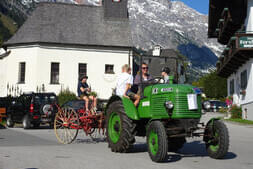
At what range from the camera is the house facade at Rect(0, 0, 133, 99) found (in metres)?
37.7

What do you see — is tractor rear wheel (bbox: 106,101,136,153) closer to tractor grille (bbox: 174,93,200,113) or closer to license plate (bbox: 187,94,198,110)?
tractor grille (bbox: 174,93,200,113)

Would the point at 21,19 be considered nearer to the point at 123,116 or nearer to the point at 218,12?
the point at 218,12

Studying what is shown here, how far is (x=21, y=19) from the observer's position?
641ft

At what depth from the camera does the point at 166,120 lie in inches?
321

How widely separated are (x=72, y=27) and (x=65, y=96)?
29.0ft

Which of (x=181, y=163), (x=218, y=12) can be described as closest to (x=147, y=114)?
(x=181, y=163)

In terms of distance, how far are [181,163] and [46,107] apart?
13282mm

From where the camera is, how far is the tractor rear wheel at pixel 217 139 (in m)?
7.75

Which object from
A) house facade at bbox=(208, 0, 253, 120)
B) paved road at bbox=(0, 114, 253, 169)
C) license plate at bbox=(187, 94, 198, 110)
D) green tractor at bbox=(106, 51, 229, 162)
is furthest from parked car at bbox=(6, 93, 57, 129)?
house facade at bbox=(208, 0, 253, 120)

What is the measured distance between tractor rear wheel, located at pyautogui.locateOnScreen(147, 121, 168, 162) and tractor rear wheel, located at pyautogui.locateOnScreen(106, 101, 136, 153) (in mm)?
848

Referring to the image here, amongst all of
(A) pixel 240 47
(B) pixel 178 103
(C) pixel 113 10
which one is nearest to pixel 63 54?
(C) pixel 113 10

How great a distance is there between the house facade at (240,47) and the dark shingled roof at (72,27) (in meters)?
10.6

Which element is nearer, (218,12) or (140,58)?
(140,58)

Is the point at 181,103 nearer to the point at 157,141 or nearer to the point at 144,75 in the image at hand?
the point at 157,141
